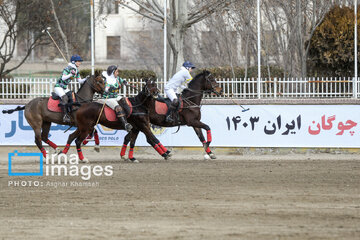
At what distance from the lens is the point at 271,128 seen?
1997 cm

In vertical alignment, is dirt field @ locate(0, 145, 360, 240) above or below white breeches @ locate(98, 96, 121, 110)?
below

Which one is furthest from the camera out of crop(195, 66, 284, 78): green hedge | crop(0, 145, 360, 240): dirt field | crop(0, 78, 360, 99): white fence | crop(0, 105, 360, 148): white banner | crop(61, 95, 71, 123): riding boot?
crop(195, 66, 284, 78): green hedge

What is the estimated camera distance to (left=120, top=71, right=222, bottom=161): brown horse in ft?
60.5

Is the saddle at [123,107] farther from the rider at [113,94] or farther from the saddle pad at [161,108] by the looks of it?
the saddle pad at [161,108]

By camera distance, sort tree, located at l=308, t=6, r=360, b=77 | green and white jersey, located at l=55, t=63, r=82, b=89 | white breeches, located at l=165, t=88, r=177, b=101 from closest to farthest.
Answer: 1. green and white jersey, located at l=55, t=63, r=82, b=89
2. white breeches, located at l=165, t=88, r=177, b=101
3. tree, located at l=308, t=6, r=360, b=77

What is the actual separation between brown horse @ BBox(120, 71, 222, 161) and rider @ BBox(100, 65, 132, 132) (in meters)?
0.87

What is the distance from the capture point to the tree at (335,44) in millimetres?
23875

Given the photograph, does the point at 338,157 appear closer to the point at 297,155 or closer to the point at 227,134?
the point at 297,155

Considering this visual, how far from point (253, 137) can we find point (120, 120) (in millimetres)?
4214

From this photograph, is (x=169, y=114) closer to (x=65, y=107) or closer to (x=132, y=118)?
(x=132, y=118)

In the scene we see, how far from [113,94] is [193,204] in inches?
277

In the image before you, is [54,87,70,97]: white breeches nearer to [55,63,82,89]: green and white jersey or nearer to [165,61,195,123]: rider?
[55,63,82,89]: green and white jersey

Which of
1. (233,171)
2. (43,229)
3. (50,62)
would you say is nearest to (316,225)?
(43,229)

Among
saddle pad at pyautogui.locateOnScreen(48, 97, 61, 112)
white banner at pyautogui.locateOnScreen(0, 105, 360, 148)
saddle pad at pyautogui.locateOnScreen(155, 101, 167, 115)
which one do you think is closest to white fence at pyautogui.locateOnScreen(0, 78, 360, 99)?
white banner at pyautogui.locateOnScreen(0, 105, 360, 148)
